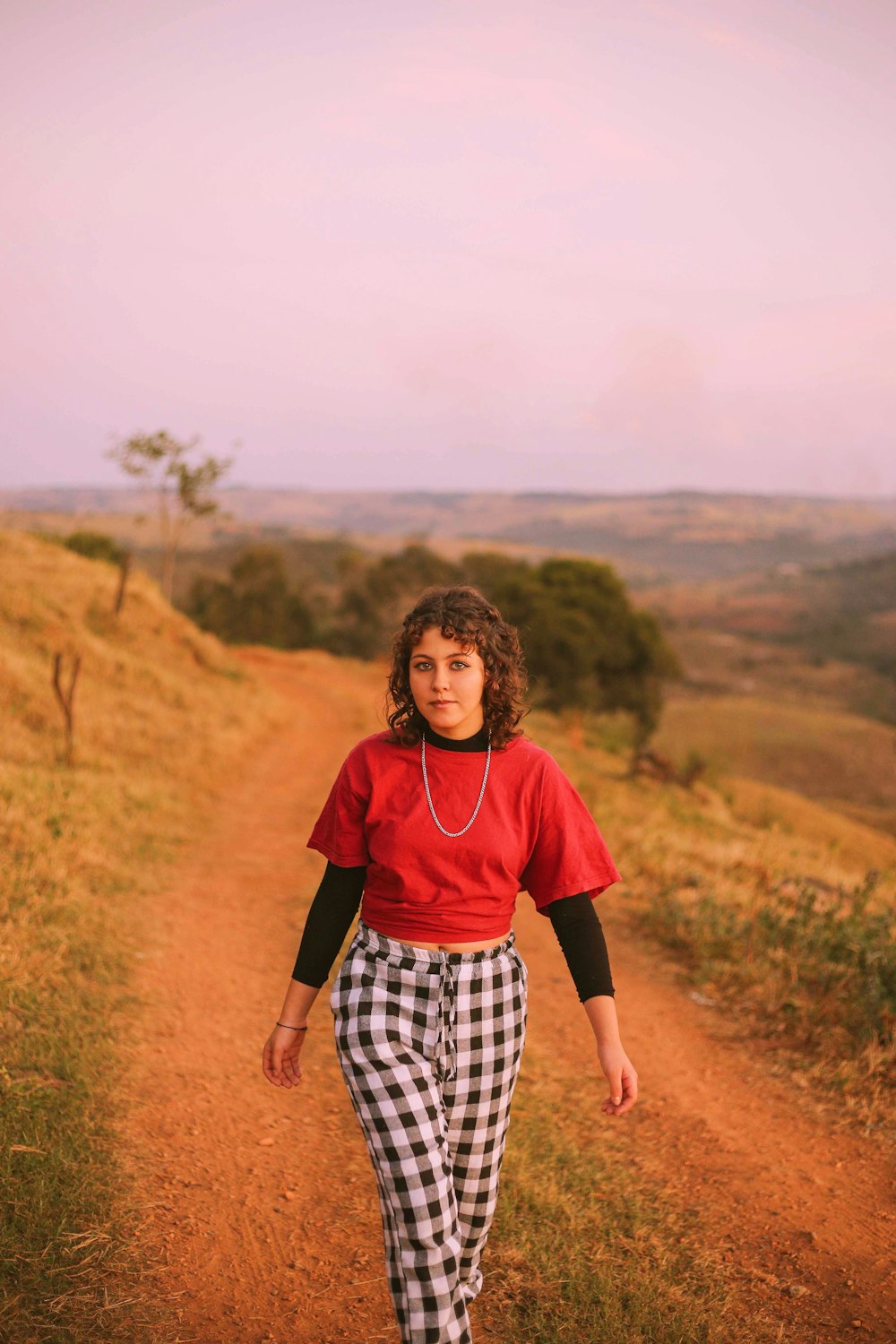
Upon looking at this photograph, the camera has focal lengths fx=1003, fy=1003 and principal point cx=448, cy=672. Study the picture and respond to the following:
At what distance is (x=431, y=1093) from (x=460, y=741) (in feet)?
2.71

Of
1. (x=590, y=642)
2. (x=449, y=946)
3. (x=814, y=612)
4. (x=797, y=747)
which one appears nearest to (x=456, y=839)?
(x=449, y=946)

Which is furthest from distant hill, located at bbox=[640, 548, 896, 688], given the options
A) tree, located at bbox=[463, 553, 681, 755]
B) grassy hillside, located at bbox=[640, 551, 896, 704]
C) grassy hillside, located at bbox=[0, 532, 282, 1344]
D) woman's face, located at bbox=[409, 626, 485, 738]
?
woman's face, located at bbox=[409, 626, 485, 738]

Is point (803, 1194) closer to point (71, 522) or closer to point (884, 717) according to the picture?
point (884, 717)

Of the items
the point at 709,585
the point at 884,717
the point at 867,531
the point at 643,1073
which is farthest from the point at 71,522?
the point at 867,531

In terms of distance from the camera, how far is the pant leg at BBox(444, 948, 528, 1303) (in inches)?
93.9

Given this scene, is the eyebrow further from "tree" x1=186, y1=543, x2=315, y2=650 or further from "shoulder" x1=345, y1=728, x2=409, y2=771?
"tree" x1=186, y1=543, x2=315, y2=650

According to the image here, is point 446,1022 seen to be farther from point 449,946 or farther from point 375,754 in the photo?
point 375,754

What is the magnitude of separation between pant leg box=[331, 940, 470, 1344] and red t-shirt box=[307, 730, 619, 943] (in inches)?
5.6

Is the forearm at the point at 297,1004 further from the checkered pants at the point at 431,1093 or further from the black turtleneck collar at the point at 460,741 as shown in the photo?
the black turtleneck collar at the point at 460,741

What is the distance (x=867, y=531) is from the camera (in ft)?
607

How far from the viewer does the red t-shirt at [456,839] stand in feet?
7.82

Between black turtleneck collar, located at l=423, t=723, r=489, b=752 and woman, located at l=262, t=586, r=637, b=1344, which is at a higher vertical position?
black turtleneck collar, located at l=423, t=723, r=489, b=752

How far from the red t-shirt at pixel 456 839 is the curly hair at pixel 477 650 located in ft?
0.21

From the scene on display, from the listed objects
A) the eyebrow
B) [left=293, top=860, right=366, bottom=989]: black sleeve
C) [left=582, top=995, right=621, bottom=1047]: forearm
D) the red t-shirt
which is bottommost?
[left=582, top=995, right=621, bottom=1047]: forearm
